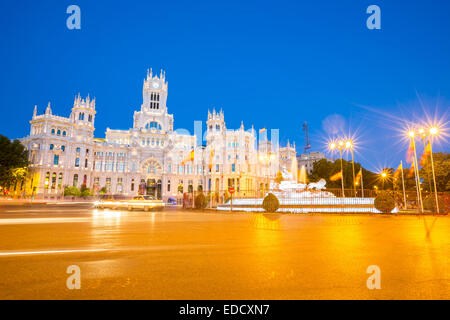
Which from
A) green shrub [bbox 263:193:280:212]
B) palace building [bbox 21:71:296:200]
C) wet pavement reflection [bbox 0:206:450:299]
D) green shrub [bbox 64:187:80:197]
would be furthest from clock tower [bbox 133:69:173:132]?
wet pavement reflection [bbox 0:206:450:299]

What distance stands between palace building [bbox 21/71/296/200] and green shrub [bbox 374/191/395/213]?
165 feet

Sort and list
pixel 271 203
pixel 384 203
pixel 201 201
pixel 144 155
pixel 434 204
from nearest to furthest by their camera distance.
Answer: pixel 384 203 < pixel 271 203 < pixel 434 204 < pixel 201 201 < pixel 144 155

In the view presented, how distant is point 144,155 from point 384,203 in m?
74.2

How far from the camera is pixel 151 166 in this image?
86.9 metres

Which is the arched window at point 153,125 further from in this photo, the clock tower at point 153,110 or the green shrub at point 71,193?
the green shrub at point 71,193

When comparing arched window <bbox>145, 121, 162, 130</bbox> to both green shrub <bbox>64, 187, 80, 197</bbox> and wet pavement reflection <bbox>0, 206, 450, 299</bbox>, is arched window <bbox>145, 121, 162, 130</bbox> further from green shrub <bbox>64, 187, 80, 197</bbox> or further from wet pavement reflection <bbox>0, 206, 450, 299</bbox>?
wet pavement reflection <bbox>0, 206, 450, 299</bbox>

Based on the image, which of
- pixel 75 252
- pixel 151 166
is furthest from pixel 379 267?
pixel 151 166

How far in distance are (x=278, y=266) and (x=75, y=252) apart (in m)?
4.88

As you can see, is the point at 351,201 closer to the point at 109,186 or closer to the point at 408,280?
the point at 408,280

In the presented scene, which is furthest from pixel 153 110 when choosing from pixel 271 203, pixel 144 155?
pixel 271 203

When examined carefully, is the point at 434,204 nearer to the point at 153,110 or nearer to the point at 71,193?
the point at 71,193

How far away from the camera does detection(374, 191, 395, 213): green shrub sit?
2420 cm

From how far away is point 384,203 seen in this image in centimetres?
2423

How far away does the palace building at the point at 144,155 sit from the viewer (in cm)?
7338
